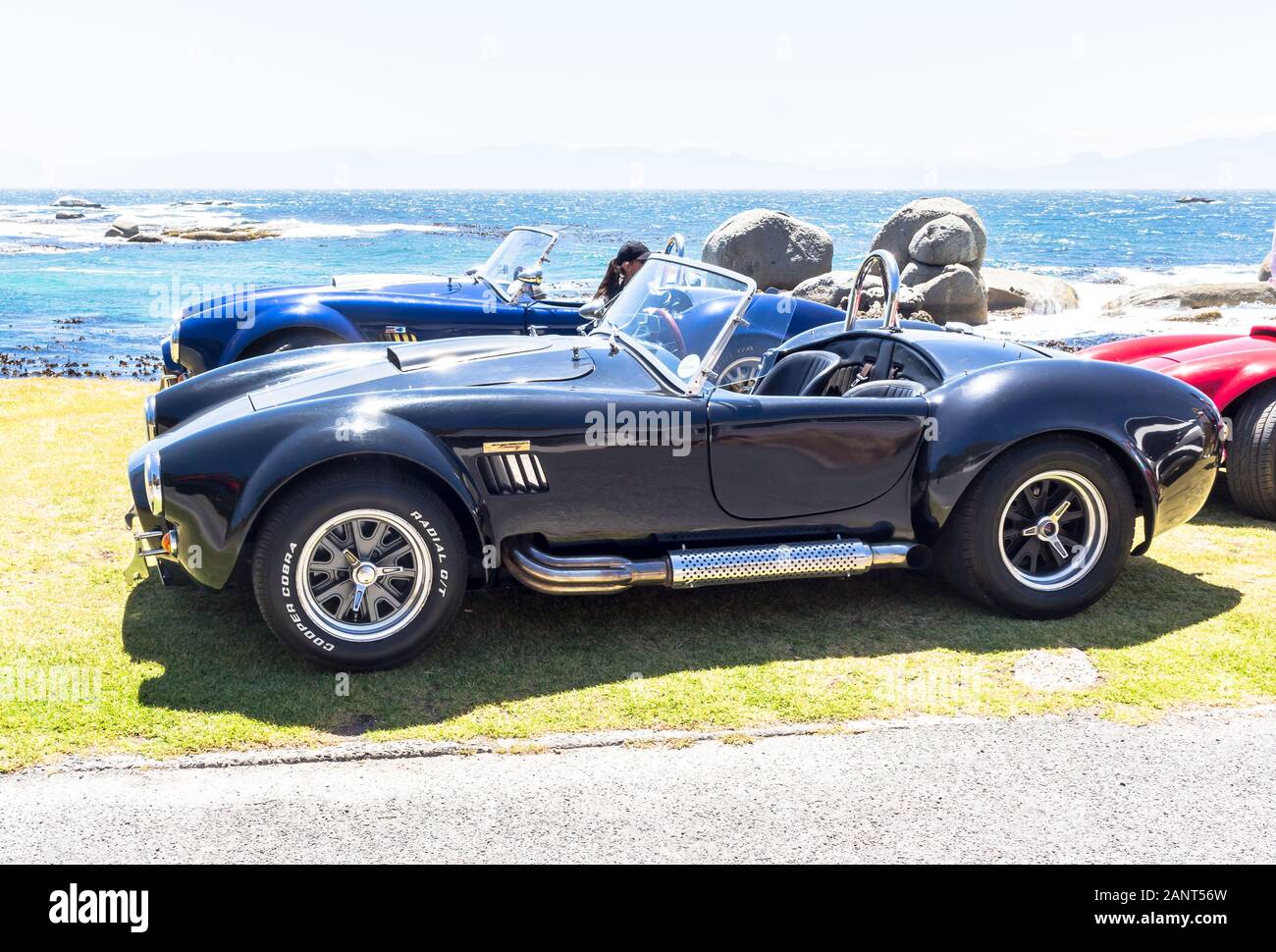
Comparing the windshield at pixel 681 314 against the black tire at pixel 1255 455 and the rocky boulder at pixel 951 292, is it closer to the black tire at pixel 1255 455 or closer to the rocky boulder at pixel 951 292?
the black tire at pixel 1255 455

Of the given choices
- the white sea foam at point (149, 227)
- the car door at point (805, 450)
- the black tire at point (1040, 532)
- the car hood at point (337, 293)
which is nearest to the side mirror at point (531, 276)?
the car hood at point (337, 293)

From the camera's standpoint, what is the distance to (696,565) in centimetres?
452

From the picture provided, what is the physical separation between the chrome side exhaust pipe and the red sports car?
291 centimetres

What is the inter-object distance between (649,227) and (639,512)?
76248mm

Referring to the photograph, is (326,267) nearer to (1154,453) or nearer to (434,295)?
(434,295)

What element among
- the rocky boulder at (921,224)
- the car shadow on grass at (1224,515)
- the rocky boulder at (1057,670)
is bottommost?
the rocky boulder at (1057,670)

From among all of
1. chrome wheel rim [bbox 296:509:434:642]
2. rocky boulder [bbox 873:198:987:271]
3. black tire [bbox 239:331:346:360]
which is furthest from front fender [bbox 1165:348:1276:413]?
rocky boulder [bbox 873:198:987:271]

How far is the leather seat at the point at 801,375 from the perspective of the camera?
5.69m

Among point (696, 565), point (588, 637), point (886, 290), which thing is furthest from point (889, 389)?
point (588, 637)

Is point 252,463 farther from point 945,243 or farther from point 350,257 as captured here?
point 350,257

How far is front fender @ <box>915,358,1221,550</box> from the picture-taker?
4828mm

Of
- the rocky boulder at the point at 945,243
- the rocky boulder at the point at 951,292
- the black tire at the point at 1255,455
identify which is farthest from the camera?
the rocky boulder at the point at 945,243

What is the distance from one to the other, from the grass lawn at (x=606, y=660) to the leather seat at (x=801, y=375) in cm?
104

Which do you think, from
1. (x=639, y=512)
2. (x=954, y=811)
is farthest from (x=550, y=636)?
(x=954, y=811)
